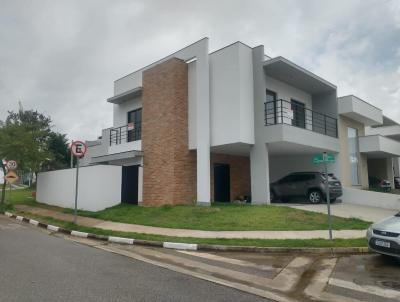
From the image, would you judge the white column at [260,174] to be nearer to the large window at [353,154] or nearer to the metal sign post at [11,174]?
the large window at [353,154]

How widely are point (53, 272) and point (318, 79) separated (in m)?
16.5

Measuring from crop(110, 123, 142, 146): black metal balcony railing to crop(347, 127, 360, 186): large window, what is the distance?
13.0 metres

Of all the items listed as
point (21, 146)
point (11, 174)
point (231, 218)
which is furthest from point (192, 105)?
point (11, 174)

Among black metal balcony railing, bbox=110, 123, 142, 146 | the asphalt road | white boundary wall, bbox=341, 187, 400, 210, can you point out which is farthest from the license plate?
black metal balcony railing, bbox=110, 123, 142, 146

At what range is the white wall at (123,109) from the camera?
21334 millimetres

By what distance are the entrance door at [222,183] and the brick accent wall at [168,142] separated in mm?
2551

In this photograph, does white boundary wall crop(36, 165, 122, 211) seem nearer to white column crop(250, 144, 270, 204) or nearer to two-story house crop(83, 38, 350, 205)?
two-story house crop(83, 38, 350, 205)

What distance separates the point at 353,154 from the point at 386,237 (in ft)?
52.5

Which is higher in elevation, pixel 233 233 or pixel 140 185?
pixel 140 185

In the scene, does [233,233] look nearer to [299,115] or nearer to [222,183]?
[222,183]

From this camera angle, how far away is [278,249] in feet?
28.8

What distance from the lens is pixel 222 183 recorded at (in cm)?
1972

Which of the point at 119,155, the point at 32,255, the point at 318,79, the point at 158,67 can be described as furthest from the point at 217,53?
the point at 32,255

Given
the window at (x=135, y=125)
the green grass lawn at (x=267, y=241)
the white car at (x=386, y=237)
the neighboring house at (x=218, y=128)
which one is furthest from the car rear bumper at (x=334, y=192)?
the window at (x=135, y=125)
